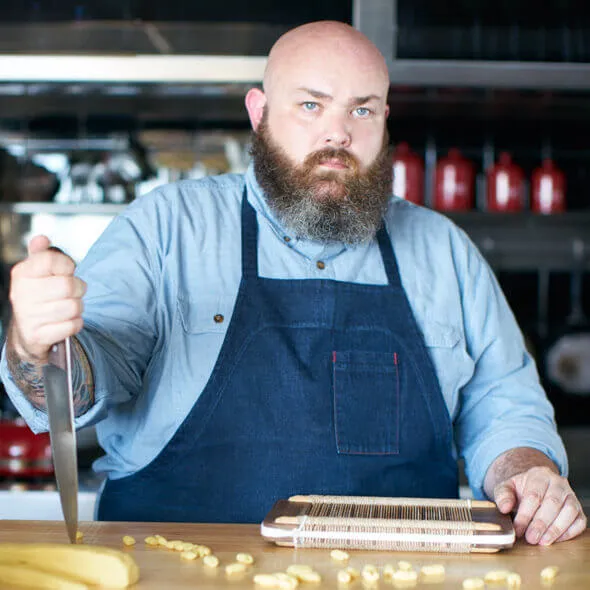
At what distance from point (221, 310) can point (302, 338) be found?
0.14 meters

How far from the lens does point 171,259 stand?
4.97 ft

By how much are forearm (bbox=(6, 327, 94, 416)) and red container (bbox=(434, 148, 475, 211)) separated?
186 cm

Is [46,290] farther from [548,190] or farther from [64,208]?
[548,190]

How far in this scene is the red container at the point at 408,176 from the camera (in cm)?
289

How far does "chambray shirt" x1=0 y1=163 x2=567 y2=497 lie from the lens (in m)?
1.42

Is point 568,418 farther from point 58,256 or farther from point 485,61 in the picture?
point 58,256

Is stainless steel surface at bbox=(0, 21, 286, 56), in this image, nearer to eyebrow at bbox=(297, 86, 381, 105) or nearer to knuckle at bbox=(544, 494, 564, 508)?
eyebrow at bbox=(297, 86, 381, 105)

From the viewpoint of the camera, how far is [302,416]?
1.42 meters

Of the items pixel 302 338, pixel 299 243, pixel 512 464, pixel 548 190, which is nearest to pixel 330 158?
pixel 299 243

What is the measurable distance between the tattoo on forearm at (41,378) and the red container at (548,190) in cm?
202

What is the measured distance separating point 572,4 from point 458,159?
0.61 meters

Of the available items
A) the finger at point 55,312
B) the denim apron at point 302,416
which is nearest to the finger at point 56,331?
the finger at point 55,312

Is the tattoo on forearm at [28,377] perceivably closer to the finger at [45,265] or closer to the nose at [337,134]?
the finger at [45,265]

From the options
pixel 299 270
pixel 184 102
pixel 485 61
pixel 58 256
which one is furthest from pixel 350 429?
pixel 184 102
